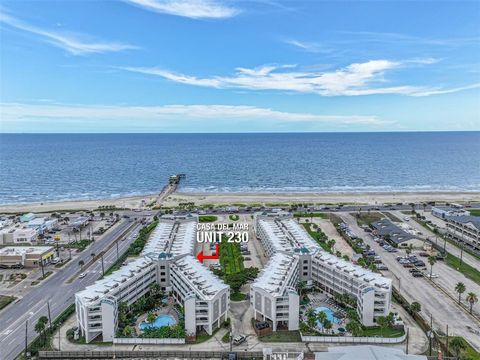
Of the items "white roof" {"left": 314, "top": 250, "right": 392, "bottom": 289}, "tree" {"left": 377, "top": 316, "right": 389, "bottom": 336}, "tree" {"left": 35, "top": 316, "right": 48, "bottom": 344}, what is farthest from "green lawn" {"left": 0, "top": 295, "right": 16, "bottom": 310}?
"tree" {"left": 377, "top": 316, "right": 389, "bottom": 336}

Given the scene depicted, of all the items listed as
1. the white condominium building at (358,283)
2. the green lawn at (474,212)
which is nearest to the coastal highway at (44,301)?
the white condominium building at (358,283)

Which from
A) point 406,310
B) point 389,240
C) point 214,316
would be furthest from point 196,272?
point 389,240

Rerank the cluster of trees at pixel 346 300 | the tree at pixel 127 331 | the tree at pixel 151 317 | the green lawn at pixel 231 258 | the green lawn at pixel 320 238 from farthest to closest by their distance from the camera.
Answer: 1. the green lawn at pixel 320 238
2. the green lawn at pixel 231 258
3. the cluster of trees at pixel 346 300
4. the tree at pixel 151 317
5. the tree at pixel 127 331

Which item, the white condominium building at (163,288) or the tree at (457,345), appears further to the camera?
the white condominium building at (163,288)

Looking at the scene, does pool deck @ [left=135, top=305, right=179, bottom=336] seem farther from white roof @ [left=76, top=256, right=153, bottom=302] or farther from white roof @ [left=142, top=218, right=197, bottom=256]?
white roof @ [left=142, top=218, right=197, bottom=256]

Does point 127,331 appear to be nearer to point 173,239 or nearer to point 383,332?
point 173,239

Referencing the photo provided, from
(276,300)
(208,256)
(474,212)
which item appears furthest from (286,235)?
(474,212)

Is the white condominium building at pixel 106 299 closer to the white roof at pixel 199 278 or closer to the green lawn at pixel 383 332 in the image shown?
the white roof at pixel 199 278
